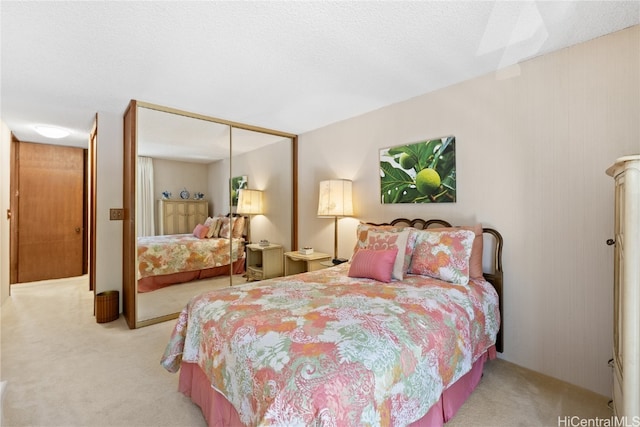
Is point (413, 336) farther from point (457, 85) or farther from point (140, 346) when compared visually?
point (140, 346)

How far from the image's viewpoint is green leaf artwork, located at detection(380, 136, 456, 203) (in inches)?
111

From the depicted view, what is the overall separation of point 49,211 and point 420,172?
6044mm

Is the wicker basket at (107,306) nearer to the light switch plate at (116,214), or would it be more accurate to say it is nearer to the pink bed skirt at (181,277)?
the pink bed skirt at (181,277)

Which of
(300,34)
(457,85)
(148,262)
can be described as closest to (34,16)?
(300,34)

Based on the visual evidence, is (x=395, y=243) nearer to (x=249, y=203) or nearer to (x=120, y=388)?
(x=120, y=388)

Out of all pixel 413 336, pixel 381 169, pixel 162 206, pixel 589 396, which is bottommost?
Answer: pixel 589 396

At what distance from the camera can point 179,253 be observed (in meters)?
3.76

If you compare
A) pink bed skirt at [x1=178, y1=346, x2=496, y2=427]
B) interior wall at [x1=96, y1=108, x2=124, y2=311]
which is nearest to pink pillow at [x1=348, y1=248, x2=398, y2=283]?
pink bed skirt at [x1=178, y1=346, x2=496, y2=427]

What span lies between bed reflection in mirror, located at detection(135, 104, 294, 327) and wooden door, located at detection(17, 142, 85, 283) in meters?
3.11

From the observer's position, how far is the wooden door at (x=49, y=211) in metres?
4.98

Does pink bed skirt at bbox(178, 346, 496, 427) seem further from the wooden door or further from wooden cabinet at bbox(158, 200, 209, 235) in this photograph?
the wooden door

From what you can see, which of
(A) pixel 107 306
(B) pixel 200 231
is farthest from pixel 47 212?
(B) pixel 200 231

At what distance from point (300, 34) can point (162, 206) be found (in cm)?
254

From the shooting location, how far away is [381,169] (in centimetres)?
340
